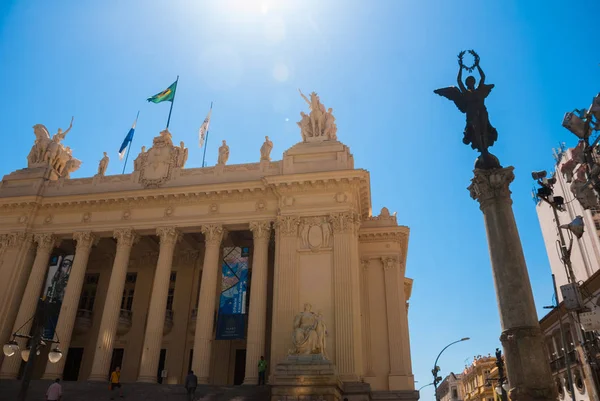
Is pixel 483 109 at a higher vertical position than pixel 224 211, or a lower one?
lower

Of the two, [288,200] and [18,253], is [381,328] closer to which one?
[288,200]

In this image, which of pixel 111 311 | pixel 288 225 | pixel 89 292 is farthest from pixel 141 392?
pixel 89 292

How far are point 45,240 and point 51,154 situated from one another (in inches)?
284

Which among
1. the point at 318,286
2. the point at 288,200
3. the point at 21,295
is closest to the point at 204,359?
the point at 318,286

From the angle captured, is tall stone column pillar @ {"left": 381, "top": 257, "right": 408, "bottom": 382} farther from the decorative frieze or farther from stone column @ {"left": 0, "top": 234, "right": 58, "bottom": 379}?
stone column @ {"left": 0, "top": 234, "right": 58, "bottom": 379}

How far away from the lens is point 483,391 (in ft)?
222

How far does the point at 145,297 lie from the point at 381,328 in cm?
1542

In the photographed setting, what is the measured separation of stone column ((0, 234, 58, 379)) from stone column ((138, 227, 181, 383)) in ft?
24.1

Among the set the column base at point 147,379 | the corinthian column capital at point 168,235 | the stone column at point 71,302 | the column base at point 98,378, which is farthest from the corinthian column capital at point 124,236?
the column base at point 147,379

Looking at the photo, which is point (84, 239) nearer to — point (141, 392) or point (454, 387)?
point (141, 392)

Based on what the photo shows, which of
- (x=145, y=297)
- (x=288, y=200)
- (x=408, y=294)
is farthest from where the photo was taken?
(x=408, y=294)

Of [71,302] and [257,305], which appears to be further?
[71,302]

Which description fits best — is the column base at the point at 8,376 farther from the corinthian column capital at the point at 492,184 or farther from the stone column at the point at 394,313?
the corinthian column capital at the point at 492,184

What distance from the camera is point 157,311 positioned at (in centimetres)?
2561
